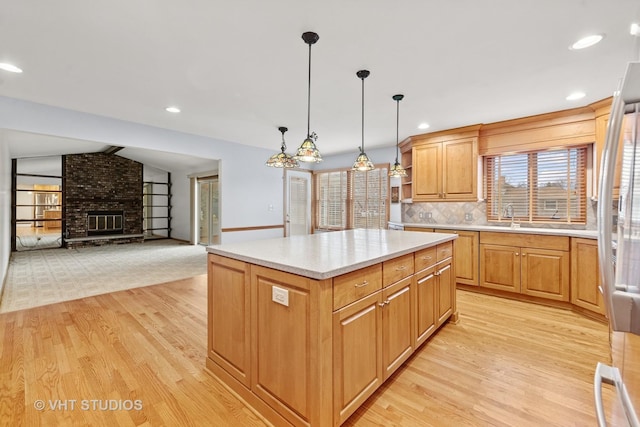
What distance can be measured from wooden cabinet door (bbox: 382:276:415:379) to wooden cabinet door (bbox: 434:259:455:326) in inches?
22.3

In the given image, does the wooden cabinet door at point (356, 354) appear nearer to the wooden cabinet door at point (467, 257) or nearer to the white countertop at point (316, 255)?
the white countertop at point (316, 255)

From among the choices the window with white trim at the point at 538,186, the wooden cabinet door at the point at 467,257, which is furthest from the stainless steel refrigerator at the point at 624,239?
the window with white trim at the point at 538,186

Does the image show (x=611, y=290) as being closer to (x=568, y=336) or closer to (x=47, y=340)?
(x=568, y=336)

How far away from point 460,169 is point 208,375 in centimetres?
405

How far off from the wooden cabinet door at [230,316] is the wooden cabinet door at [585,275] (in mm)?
3455

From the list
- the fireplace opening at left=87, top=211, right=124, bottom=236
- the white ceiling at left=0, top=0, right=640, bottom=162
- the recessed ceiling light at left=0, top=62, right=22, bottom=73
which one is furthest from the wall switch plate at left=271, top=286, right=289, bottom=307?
the fireplace opening at left=87, top=211, right=124, bottom=236

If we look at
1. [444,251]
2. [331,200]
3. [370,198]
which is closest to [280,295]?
[444,251]

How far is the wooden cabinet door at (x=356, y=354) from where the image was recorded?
1.43m

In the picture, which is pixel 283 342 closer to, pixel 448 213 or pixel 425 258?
pixel 425 258

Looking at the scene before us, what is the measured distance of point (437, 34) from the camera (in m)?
1.96

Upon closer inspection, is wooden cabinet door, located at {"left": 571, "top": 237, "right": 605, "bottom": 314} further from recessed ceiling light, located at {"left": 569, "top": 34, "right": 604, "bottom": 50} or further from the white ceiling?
recessed ceiling light, located at {"left": 569, "top": 34, "right": 604, "bottom": 50}

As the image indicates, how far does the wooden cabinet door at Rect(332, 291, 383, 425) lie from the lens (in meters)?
1.43

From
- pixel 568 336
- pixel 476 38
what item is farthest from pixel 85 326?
pixel 568 336

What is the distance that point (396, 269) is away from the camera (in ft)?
6.23
